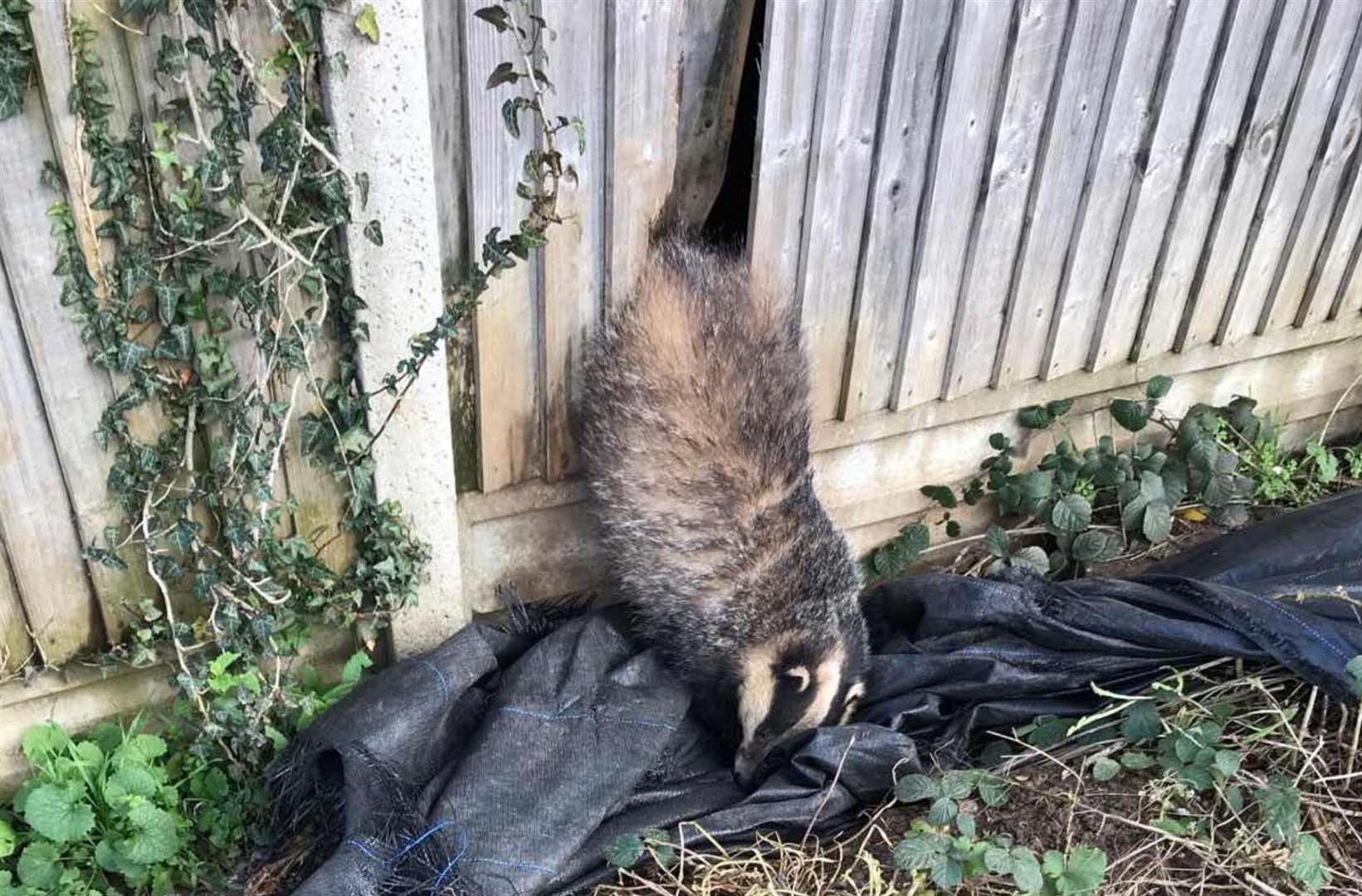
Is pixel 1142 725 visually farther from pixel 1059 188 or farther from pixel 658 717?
pixel 1059 188

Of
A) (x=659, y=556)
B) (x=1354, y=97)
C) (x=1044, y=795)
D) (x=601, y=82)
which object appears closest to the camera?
(x=601, y=82)

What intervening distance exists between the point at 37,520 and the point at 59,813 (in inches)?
28.7

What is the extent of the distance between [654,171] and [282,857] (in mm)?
2017

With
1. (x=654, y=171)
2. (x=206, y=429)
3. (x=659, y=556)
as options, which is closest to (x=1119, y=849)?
(x=659, y=556)

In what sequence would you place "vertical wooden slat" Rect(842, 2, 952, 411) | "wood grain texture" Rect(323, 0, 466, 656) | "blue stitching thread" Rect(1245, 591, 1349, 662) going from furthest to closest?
1. "vertical wooden slat" Rect(842, 2, 952, 411)
2. "blue stitching thread" Rect(1245, 591, 1349, 662)
3. "wood grain texture" Rect(323, 0, 466, 656)

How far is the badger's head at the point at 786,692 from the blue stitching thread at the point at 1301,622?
3.77ft

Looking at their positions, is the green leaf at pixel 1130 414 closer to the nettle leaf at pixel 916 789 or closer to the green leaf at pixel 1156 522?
the green leaf at pixel 1156 522

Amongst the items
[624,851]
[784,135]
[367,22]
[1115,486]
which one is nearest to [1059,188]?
[784,135]

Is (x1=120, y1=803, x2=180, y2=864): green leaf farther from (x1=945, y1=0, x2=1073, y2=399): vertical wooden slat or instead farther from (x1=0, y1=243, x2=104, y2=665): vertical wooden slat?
(x1=945, y1=0, x2=1073, y2=399): vertical wooden slat

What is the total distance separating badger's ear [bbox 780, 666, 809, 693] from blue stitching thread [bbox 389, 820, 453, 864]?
1010 mm

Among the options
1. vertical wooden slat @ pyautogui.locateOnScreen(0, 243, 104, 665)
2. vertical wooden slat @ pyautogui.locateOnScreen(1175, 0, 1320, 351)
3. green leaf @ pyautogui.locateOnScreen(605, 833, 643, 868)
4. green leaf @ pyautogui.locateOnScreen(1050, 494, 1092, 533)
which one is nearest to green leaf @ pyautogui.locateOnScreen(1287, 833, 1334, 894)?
green leaf @ pyautogui.locateOnScreen(1050, 494, 1092, 533)

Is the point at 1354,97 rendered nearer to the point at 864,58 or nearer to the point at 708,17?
the point at 864,58

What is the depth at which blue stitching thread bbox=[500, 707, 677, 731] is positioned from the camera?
3.06m

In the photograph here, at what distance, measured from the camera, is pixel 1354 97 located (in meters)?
3.83
